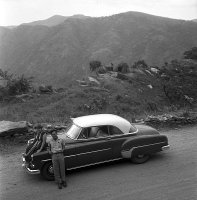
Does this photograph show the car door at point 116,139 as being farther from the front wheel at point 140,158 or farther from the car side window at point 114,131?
the front wheel at point 140,158

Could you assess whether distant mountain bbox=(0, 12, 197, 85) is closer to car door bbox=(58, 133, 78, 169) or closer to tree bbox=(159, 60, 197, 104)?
tree bbox=(159, 60, 197, 104)

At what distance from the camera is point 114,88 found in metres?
26.8

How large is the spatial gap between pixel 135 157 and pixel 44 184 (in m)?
2.96

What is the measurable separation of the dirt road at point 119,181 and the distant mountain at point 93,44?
193ft

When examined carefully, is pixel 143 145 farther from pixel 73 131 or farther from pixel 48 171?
pixel 48 171

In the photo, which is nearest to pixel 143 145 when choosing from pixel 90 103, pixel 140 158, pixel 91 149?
pixel 140 158

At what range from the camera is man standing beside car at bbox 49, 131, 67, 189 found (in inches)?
388

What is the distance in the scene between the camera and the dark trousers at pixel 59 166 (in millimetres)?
9836

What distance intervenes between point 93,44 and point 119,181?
3319 inches

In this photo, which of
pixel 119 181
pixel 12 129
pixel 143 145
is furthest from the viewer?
pixel 12 129

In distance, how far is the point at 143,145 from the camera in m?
11.1

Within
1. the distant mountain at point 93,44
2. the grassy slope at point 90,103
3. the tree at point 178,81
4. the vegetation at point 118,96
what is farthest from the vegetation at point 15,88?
the distant mountain at point 93,44

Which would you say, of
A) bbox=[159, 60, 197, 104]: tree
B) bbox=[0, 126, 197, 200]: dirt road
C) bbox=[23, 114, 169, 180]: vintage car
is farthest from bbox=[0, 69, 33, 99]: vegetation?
bbox=[23, 114, 169, 180]: vintage car

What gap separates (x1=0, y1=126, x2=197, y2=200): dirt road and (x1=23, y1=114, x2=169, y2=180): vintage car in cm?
34
